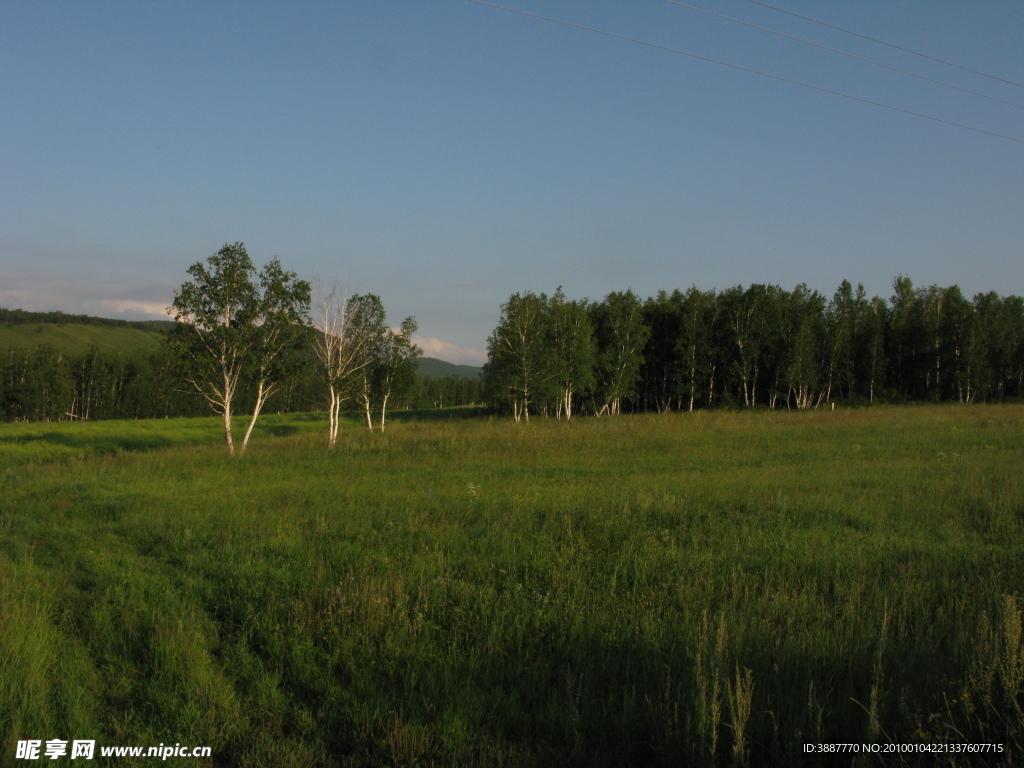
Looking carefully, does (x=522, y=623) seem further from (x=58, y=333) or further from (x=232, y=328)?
(x=58, y=333)

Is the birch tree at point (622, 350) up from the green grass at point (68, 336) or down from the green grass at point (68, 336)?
down

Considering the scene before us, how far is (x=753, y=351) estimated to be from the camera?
50781 millimetres

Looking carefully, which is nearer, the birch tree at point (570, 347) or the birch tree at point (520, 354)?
the birch tree at point (520, 354)

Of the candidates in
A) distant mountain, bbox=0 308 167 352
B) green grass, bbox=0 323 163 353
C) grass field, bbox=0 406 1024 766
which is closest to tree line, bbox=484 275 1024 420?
grass field, bbox=0 406 1024 766

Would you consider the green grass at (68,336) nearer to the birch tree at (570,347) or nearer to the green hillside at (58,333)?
the green hillside at (58,333)

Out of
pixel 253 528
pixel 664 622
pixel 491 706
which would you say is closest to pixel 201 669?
pixel 491 706

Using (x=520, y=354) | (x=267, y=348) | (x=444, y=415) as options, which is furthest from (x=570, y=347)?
(x=267, y=348)

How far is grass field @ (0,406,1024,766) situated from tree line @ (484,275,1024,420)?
3275 centimetres

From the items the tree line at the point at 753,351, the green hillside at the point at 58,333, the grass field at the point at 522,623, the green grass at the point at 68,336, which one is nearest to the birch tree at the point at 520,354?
the tree line at the point at 753,351

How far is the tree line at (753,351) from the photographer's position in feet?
146

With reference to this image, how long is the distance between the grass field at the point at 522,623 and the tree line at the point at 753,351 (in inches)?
1290

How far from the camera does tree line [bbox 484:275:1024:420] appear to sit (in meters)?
44.4

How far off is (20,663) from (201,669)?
57.3 inches

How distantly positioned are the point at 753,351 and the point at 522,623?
51.2 m
